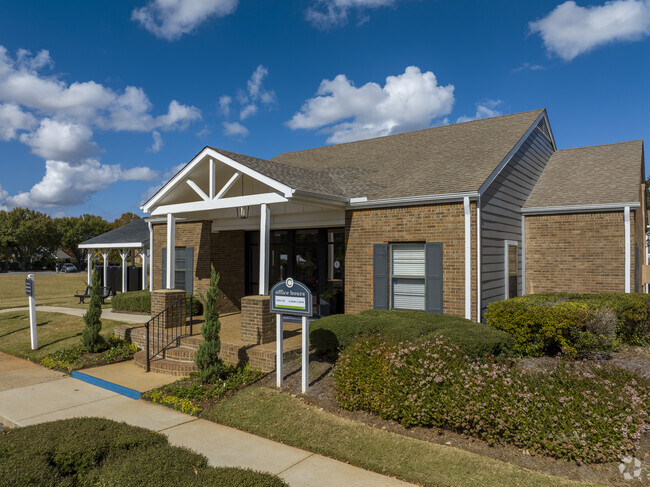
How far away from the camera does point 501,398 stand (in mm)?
5523

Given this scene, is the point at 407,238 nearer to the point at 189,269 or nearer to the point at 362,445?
the point at 362,445

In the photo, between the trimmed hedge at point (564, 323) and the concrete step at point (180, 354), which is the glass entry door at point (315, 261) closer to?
the concrete step at point (180, 354)

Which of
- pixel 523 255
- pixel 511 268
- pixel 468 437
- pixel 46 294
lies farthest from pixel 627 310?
pixel 46 294

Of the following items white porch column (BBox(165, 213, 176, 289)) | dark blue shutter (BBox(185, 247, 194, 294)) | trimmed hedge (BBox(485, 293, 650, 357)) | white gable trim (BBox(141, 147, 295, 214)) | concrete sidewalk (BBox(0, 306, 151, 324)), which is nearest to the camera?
trimmed hedge (BBox(485, 293, 650, 357))

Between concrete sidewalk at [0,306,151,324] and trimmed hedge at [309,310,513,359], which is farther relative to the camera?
concrete sidewalk at [0,306,151,324]

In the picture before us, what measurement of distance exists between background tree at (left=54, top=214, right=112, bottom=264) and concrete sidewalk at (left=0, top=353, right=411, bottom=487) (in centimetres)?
7309

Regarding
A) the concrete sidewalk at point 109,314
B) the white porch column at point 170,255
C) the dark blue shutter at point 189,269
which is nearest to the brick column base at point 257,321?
the white porch column at point 170,255

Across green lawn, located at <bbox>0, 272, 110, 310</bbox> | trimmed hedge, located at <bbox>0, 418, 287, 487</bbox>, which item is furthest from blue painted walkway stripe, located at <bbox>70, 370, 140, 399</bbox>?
green lawn, located at <bbox>0, 272, 110, 310</bbox>

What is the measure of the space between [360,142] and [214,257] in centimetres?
683

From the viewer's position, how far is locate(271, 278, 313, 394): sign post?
739 centimetres

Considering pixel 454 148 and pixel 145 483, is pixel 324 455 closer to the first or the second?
pixel 145 483

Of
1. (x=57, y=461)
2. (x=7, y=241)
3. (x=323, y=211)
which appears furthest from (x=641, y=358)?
(x=7, y=241)

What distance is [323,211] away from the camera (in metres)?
11.8

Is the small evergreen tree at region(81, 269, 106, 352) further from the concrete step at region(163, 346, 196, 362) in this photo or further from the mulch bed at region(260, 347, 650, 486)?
the mulch bed at region(260, 347, 650, 486)
